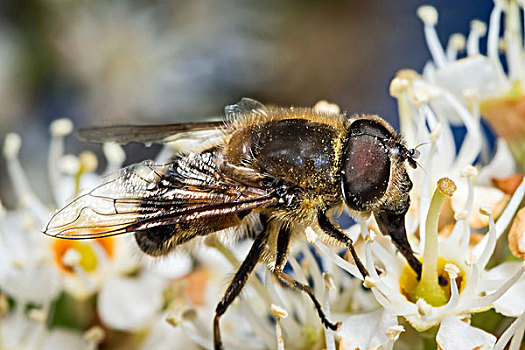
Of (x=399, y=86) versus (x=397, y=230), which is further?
(x=399, y=86)

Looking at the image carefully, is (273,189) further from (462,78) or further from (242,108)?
(462,78)

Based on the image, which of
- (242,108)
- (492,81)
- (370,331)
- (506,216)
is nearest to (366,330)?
(370,331)

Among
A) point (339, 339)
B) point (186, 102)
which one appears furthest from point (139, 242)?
point (186, 102)

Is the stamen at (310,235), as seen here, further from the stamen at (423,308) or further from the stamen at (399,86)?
the stamen at (399,86)

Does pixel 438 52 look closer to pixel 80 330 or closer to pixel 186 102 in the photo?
pixel 80 330

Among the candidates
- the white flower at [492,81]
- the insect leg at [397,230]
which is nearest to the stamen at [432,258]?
the insect leg at [397,230]
